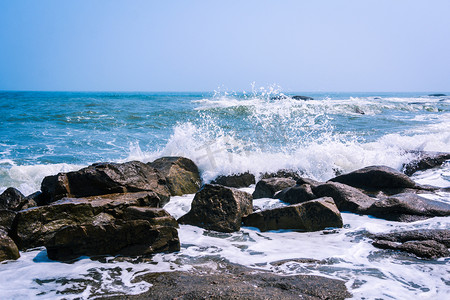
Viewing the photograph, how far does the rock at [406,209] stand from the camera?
463 centimetres

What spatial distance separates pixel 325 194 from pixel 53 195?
379 centimetres

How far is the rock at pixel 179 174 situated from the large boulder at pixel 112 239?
8.64 feet

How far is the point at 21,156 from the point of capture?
32.2 feet

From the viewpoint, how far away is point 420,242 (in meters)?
3.62

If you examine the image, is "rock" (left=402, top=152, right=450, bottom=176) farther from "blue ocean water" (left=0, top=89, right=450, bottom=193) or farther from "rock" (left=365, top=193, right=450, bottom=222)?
"rock" (left=365, top=193, right=450, bottom=222)

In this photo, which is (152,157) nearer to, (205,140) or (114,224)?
(205,140)

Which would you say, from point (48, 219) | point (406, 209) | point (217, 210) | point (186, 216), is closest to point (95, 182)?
point (48, 219)

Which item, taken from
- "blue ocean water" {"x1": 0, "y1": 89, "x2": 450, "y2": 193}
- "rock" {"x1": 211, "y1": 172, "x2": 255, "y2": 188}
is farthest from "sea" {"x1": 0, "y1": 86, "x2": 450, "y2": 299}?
"rock" {"x1": 211, "y1": 172, "x2": 255, "y2": 188}

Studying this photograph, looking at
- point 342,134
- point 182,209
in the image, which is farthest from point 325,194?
point 342,134

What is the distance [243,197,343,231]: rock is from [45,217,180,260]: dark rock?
1352 millimetres

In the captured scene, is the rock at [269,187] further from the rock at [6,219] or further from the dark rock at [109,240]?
the rock at [6,219]

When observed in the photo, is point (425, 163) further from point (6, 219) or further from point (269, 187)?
point (6, 219)

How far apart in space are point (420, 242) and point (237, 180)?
4.03 m

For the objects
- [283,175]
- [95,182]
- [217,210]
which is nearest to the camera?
[217,210]
